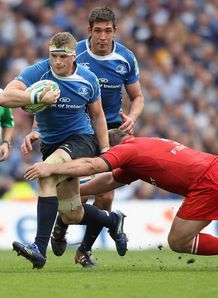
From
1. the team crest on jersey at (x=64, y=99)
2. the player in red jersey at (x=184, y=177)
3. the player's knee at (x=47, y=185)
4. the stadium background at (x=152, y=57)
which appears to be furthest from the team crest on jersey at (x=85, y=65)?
the stadium background at (x=152, y=57)

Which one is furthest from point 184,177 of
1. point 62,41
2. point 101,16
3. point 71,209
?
point 101,16

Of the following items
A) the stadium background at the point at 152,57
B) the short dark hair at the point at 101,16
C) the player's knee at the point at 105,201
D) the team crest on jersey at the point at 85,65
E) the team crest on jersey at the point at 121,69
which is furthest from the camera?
the stadium background at the point at 152,57

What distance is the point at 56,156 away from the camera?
9.38 meters

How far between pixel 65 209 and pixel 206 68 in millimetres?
10884

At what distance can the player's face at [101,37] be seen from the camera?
34.3 ft

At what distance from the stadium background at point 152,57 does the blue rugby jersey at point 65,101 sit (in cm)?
609

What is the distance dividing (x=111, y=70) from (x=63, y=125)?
129cm

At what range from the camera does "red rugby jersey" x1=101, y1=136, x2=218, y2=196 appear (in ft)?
30.7

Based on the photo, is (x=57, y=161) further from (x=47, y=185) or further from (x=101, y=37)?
(x=101, y=37)
